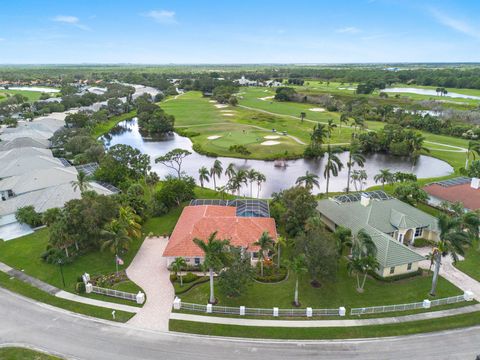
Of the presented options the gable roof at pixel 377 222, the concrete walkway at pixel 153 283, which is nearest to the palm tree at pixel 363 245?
the gable roof at pixel 377 222

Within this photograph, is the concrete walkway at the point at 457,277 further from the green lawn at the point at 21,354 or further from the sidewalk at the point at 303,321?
the green lawn at the point at 21,354

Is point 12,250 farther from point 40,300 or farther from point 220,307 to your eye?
point 220,307

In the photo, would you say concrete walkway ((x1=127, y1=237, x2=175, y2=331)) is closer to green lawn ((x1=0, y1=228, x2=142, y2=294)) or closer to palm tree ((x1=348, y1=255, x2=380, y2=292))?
green lawn ((x1=0, y1=228, x2=142, y2=294))

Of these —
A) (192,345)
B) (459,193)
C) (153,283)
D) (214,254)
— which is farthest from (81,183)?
(459,193)

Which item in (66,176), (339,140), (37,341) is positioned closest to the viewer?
(37,341)

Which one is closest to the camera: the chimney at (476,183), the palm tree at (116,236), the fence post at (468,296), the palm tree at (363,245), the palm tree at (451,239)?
the palm tree at (451,239)

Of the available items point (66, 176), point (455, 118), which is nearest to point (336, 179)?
point (66, 176)

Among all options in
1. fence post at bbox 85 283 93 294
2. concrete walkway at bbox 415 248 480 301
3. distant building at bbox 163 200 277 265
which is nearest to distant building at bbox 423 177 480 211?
concrete walkway at bbox 415 248 480 301

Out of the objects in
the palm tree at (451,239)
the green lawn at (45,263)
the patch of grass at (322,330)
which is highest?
the palm tree at (451,239)
